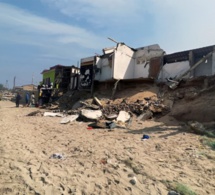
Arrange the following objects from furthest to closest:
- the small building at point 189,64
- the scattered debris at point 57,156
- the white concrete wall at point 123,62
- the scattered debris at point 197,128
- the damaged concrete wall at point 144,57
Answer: the white concrete wall at point 123,62 → the damaged concrete wall at point 144,57 → the small building at point 189,64 → the scattered debris at point 197,128 → the scattered debris at point 57,156

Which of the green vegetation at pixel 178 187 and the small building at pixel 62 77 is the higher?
the small building at pixel 62 77

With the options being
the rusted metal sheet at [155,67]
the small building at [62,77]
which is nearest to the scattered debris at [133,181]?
the rusted metal sheet at [155,67]

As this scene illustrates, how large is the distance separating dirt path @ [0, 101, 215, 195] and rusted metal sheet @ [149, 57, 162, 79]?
9.07 m

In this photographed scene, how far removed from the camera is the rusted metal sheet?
15938 millimetres

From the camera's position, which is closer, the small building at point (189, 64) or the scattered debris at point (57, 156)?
the scattered debris at point (57, 156)

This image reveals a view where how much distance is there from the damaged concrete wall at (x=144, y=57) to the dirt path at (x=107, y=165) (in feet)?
32.7

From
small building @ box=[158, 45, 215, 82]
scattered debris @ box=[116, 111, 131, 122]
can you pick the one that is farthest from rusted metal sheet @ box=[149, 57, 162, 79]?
A: scattered debris @ box=[116, 111, 131, 122]

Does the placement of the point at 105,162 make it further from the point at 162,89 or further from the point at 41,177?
the point at 162,89

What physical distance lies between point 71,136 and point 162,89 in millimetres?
7748

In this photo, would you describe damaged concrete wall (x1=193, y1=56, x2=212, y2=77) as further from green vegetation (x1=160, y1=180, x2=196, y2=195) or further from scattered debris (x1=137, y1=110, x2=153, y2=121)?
green vegetation (x1=160, y1=180, x2=196, y2=195)

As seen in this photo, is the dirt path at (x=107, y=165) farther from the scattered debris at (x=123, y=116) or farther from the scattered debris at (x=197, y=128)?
the scattered debris at (x=123, y=116)

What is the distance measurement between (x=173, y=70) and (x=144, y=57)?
3099 millimetres

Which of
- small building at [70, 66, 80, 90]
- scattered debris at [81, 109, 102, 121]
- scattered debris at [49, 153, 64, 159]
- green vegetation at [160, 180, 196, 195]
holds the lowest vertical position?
green vegetation at [160, 180, 196, 195]

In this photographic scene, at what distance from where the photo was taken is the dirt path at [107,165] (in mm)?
4281
